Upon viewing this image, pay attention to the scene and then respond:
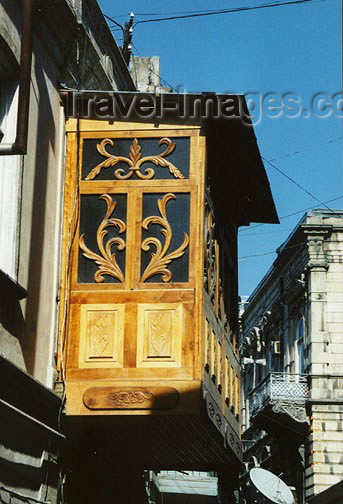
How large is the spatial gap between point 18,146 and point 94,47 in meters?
4.65

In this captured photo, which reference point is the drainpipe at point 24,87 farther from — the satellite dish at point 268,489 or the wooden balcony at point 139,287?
the satellite dish at point 268,489

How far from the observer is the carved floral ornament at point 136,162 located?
11023mm

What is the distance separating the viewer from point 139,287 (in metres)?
10.6

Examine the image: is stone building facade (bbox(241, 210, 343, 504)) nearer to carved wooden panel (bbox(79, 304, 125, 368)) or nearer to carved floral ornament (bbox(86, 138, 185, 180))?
carved floral ornament (bbox(86, 138, 185, 180))

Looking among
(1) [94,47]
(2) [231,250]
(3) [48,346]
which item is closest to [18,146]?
(3) [48,346]

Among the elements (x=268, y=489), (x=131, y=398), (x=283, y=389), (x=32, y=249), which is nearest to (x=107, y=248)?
(x=32, y=249)

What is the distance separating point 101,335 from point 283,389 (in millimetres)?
24227

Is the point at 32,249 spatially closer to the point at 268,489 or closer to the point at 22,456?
the point at 22,456

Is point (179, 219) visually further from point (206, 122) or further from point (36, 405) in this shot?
point (36, 405)

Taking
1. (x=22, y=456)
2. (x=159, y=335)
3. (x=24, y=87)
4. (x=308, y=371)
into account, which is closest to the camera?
(x=24, y=87)

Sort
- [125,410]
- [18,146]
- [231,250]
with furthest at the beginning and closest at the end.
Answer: [231,250]
[125,410]
[18,146]

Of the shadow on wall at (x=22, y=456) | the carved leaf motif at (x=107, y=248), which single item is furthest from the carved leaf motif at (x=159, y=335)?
the shadow on wall at (x=22, y=456)

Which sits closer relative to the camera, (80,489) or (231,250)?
(80,489)

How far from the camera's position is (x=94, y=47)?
12.9 metres
